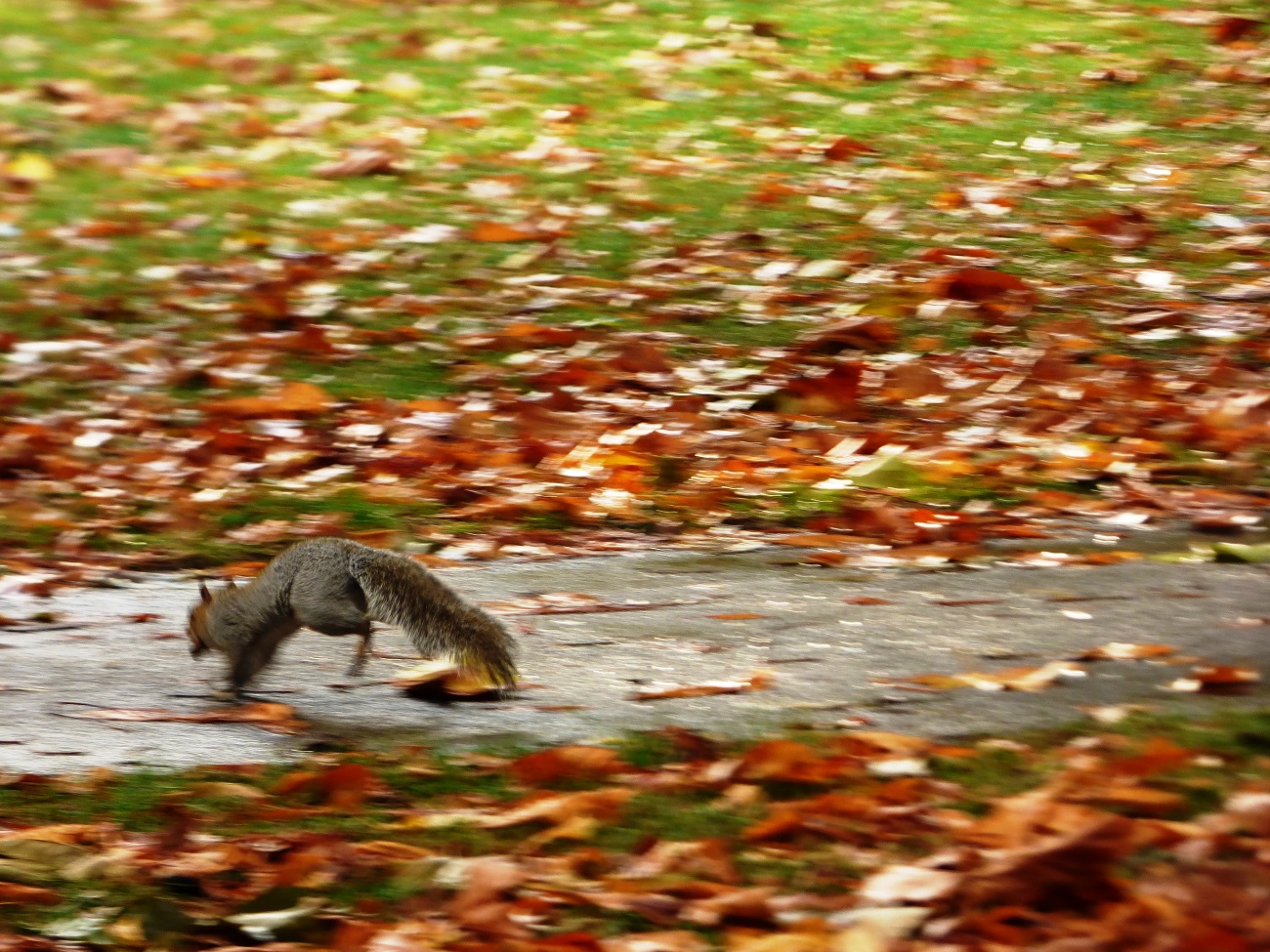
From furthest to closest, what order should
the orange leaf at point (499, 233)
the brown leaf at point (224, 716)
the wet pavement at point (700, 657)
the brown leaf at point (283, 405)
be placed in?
the orange leaf at point (499, 233) → the brown leaf at point (283, 405) → the brown leaf at point (224, 716) → the wet pavement at point (700, 657)

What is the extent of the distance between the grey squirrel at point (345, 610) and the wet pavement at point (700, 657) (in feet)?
0.37

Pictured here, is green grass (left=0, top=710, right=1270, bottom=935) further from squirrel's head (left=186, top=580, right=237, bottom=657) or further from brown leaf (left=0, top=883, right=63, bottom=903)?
squirrel's head (left=186, top=580, right=237, bottom=657)

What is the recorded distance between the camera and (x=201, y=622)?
186 inches

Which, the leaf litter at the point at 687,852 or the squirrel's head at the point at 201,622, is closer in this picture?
the leaf litter at the point at 687,852

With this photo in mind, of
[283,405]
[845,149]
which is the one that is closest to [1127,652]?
[283,405]

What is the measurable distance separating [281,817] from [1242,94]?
25.9ft

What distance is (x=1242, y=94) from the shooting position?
33.2ft

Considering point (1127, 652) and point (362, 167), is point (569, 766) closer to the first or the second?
point (1127, 652)

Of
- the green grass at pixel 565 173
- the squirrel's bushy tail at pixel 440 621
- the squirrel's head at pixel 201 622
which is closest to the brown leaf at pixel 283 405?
the green grass at pixel 565 173

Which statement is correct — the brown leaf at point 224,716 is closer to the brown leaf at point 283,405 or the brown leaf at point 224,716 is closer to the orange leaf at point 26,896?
the orange leaf at point 26,896

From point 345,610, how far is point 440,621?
0.26 metres

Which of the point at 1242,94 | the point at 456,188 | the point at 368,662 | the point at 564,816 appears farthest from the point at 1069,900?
the point at 1242,94

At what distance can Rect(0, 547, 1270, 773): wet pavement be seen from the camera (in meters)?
4.02

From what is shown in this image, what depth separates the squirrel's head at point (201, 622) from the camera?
4.70m
